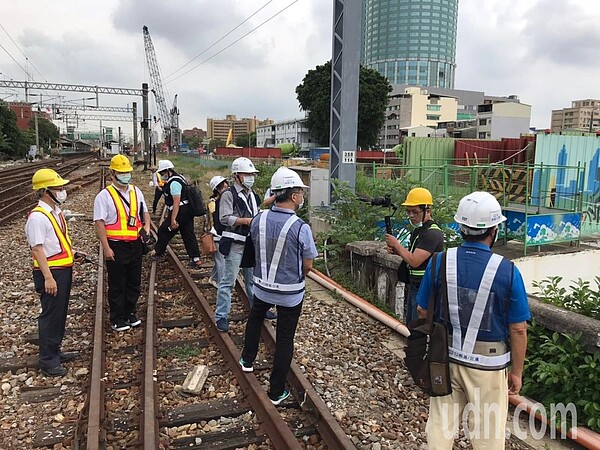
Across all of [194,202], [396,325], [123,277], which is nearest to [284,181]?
[396,325]

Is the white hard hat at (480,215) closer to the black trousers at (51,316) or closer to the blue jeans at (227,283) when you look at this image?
the blue jeans at (227,283)

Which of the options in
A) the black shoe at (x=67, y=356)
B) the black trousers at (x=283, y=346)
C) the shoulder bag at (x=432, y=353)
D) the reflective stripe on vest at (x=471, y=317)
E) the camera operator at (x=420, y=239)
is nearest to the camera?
the reflective stripe on vest at (x=471, y=317)

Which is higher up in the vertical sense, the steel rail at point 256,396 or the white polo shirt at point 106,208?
Answer: the white polo shirt at point 106,208

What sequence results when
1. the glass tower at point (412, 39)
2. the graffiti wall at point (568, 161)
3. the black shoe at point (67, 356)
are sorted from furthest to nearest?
the glass tower at point (412, 39)
the graffiti wall at point (568, 161)
the black shoe at point (67, 356)

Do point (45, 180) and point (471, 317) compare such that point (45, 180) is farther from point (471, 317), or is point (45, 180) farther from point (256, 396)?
point (471, 317)

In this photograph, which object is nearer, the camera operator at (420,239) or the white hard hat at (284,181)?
the white hard hat at (284,181)

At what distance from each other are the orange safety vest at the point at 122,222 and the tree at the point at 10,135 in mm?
50070

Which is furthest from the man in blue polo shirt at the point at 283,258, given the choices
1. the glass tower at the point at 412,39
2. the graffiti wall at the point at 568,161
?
the glass tower at the point at 412,39

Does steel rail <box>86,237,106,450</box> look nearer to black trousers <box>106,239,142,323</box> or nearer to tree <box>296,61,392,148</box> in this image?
black trousers <box>106,239,142,323</box>

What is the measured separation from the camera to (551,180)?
14234mm

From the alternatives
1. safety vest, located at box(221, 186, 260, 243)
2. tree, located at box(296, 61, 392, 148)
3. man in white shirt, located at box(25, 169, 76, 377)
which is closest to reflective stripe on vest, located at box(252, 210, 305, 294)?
safety vest, located at box(221, 186, 260, 243)

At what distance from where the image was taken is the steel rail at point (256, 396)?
357 cm

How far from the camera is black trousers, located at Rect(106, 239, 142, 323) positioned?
583 cm

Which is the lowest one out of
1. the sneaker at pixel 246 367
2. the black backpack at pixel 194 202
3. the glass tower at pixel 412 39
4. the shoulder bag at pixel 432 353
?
the sneaker at pixel 246 367
